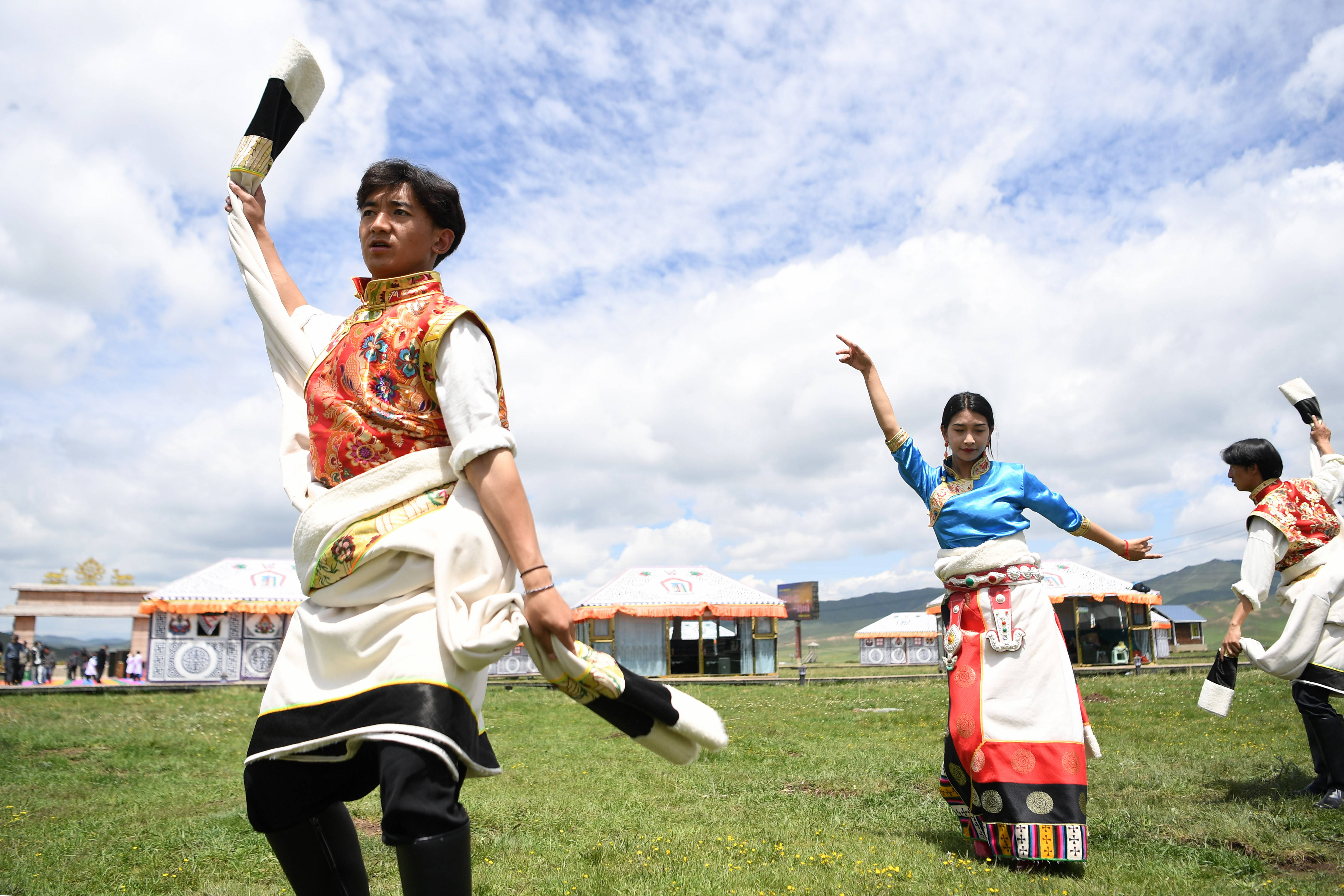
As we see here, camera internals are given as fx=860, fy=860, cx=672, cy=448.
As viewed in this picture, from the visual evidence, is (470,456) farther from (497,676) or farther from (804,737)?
(497,676)

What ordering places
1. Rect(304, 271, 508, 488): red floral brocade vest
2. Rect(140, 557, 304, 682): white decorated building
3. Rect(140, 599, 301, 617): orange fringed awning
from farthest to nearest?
1. Rect(140, 557, 304, 682): white decorated building
2. Rect(140, 599, 301, 617): orange fringed awning
3. Rect(304, 271, 508, 488): red floral brocade vest

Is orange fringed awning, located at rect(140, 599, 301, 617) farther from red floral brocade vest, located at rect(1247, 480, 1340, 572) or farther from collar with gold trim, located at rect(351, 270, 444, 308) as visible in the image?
collar with gold trim, located at rect(351, 270, 444, 308)

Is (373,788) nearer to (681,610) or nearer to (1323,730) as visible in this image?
(1323,730)

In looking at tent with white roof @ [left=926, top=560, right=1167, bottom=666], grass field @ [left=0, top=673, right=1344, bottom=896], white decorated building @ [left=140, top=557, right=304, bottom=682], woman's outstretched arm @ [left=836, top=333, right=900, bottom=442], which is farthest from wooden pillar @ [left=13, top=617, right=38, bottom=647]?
woman's outstretched arm @ [left=836, top=333, right=900, bottom=442]

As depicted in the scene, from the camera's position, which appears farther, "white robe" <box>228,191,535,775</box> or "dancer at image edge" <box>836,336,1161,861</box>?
"dancer at image edge" <box>836,336,1161,861</box>

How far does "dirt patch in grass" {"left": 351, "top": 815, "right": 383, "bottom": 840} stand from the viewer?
4840 mm

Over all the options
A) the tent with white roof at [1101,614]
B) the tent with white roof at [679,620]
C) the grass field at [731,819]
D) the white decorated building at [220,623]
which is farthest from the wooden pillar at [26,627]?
the tent with white roof at [1101,614]

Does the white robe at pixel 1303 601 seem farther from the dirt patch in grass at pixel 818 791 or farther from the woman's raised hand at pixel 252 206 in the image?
the woman's raised hand at pixel 252 206

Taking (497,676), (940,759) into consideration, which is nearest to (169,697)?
(497,676)

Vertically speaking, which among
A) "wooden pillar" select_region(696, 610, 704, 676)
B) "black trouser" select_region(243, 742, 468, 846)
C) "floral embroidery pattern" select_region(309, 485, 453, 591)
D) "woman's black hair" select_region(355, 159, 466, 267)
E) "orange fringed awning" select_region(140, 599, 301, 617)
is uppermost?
"woman's black hair" select_region(355, 159, 466, 267)

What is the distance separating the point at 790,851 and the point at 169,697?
17.5 metres

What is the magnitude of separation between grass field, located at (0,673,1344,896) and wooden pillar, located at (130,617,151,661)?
79.9ft

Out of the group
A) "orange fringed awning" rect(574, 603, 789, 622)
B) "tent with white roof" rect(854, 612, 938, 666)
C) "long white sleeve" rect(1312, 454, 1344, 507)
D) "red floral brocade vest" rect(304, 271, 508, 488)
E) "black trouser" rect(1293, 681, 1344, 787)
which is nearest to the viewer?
"red floral brocade vest" rect(304, 271, 508, 488)

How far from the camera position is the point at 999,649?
13.4 ft
